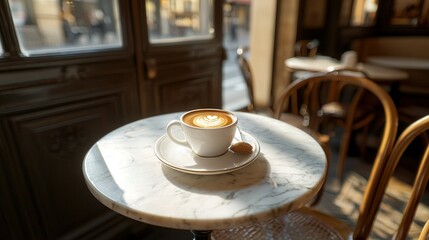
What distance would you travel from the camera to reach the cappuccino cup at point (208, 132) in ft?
1.97

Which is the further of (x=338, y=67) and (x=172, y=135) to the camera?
(x=338, y=67)

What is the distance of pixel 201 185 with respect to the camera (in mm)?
569

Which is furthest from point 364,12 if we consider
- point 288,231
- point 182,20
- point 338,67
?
point 288,231

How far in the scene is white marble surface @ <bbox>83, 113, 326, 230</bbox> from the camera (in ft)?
1.63

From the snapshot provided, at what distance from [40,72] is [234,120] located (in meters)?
0.77

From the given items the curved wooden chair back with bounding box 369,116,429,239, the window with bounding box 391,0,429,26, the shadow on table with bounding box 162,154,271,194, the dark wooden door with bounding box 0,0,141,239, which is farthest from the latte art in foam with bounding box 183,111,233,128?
the window with bounding box 391,0,429,26

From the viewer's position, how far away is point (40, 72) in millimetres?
979

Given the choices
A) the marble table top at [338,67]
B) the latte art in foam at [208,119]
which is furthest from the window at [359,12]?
the latte art in foam at [208,119]

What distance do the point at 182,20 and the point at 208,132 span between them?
4.28 ft

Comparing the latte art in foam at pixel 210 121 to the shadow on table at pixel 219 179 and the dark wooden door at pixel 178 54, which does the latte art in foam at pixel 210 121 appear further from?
the dark wooden door at pixel 178 54

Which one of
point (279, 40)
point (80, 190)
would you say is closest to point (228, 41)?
point (279, 40)

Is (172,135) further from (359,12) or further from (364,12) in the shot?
(364,12)

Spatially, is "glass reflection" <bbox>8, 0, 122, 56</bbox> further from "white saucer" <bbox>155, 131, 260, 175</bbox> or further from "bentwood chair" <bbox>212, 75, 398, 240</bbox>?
"bentwood chair" <bbox>212, 75, 398, 240</bbox>

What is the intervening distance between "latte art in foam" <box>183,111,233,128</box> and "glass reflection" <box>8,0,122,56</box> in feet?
2.21
